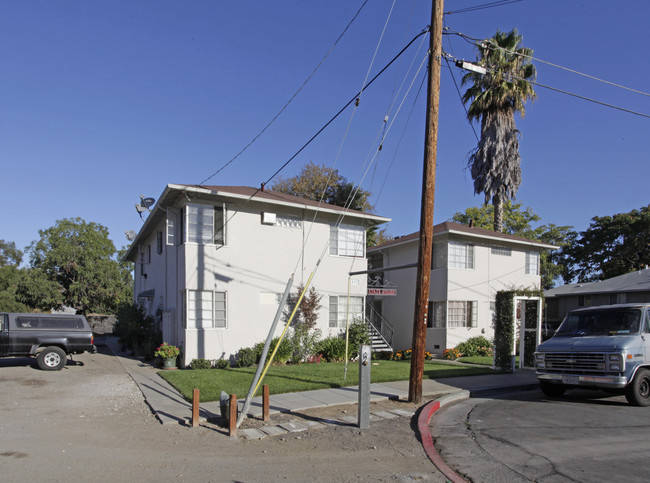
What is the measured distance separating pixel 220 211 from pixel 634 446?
13.5 m

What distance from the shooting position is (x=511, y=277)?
24.5 m

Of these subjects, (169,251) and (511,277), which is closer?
(169,251)

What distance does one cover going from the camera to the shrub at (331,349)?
1831cm

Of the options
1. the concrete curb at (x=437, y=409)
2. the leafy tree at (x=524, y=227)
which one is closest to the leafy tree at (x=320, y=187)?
the leafy tree at (x=524, y=227)

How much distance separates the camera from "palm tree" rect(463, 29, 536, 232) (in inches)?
1074

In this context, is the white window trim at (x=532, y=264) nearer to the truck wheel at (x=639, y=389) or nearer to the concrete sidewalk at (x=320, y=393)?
the concrete sidewalk at (x=320, y=393)

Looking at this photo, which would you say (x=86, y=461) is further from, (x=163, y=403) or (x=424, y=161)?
(x=424, y=161)

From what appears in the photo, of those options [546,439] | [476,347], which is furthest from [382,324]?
[546,439]

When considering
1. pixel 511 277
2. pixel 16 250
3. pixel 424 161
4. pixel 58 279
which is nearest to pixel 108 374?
pixel 424 161

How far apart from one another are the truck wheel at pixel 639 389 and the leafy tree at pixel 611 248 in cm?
3317

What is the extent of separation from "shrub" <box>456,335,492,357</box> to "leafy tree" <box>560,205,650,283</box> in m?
23.4

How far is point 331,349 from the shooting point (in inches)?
722

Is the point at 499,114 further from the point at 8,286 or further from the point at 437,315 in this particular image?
the point at 8,286

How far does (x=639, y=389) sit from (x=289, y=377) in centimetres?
825
